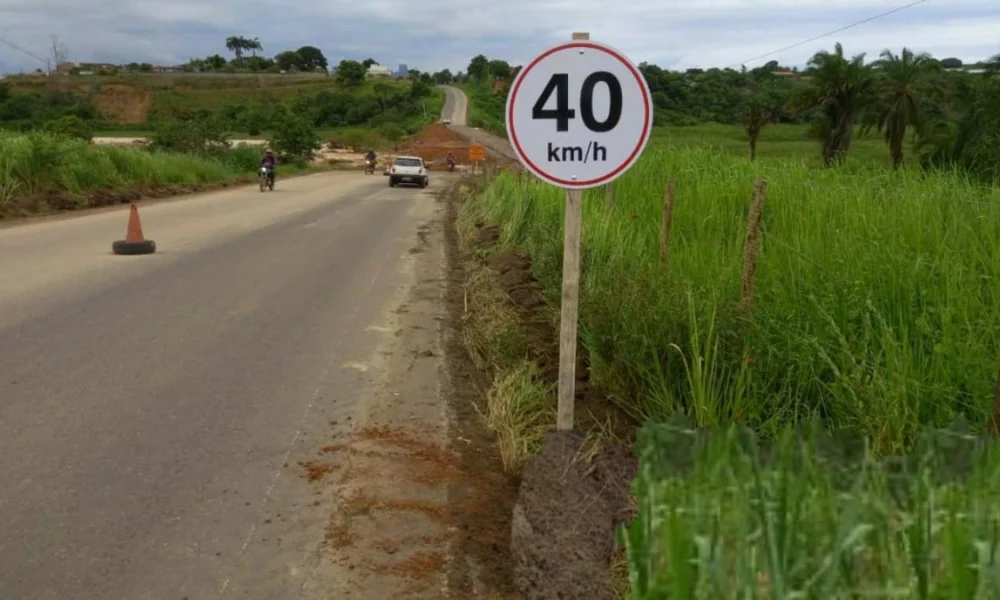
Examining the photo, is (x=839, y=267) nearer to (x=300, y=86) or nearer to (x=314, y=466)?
(x=314, y=466)

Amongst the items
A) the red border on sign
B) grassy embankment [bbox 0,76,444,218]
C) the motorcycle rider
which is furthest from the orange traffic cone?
the motorcycle rider

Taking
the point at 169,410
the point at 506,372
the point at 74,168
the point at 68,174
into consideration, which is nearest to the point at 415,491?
the point at 506,372

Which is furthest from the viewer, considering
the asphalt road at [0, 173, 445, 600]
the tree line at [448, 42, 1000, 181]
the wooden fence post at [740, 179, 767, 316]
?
the tree line at [448, 42, 1000, 181]

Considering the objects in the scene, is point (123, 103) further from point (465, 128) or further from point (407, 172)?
point (407, 172)

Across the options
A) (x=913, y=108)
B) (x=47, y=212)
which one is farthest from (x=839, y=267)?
(x=913, y=108)

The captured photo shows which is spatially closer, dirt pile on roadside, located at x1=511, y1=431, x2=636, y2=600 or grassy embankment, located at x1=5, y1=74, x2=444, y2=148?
dirt pile on roadside, located at x1=511, y1=431, x2=636, y2=600

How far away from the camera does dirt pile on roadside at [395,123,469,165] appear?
70.2m

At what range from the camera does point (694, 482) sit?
2600 millimetres

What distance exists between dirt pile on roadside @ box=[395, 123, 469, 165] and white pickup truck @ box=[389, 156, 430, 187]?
80.2ft

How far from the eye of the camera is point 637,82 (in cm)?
476

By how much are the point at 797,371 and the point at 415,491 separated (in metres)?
2.19

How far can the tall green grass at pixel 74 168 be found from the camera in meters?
21.1

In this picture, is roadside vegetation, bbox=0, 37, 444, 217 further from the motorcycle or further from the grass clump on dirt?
the grass clump on dirt

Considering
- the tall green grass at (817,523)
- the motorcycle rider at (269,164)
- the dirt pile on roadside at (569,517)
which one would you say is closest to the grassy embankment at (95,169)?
A: the motorcycle rider at (269,164)
